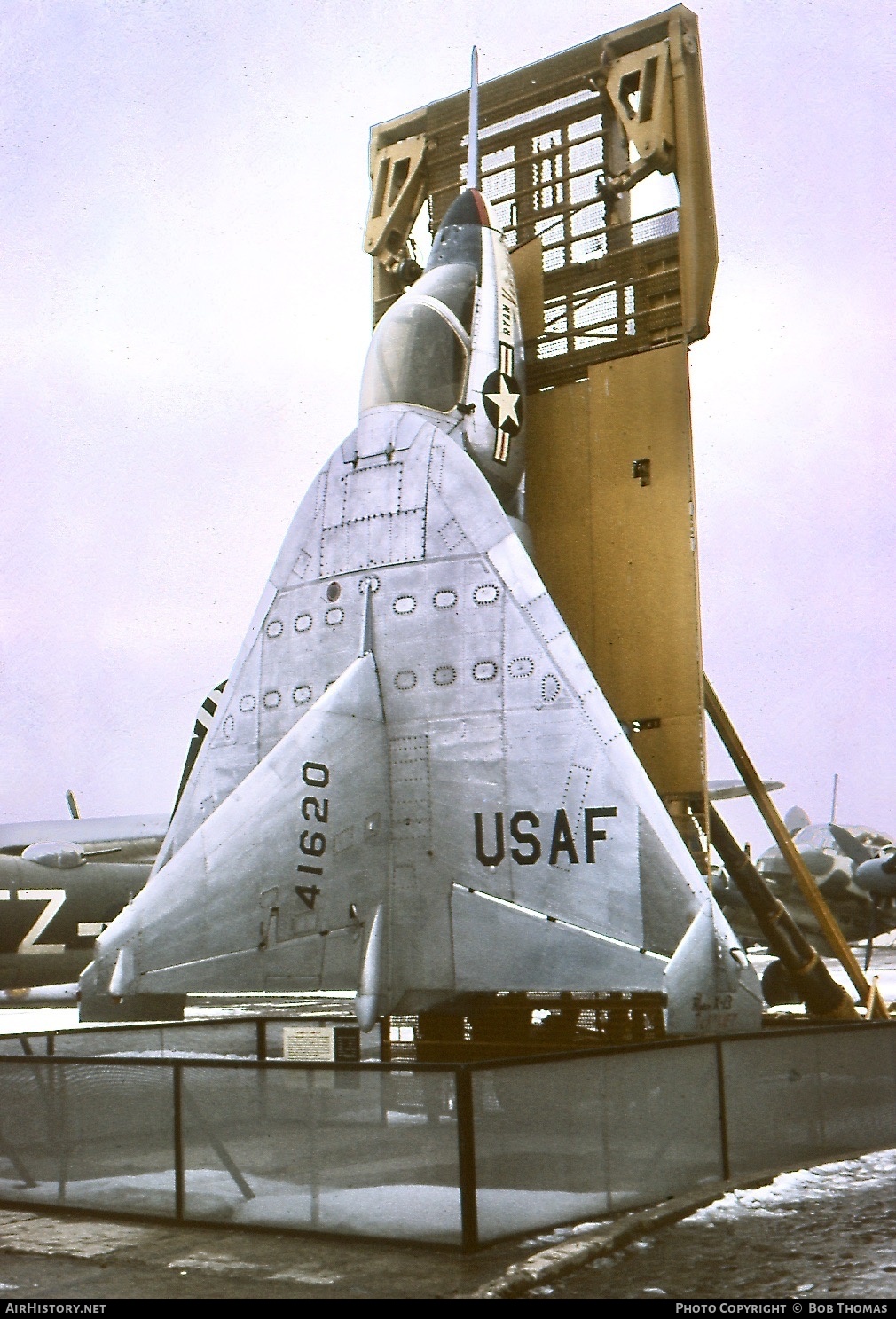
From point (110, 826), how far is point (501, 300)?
21.2 meters

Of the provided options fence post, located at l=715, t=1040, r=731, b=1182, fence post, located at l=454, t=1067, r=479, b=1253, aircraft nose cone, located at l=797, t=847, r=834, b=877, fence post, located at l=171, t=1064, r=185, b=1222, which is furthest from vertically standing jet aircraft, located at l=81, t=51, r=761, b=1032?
aircraft nose cone, located at l=797, t=847, r=834, b=877

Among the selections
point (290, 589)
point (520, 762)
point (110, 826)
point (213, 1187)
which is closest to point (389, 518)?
point (290, 589)

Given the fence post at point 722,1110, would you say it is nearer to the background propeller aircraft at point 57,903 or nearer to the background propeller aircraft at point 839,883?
the background propeller aircraft at point 839,883

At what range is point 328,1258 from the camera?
243 inches

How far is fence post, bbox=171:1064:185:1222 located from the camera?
7047 mm

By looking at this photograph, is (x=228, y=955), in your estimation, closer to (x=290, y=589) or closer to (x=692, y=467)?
(x=290, y=589)

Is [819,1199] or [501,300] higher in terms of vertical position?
[501,300]

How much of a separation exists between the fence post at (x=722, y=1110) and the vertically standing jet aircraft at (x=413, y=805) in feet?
4.93

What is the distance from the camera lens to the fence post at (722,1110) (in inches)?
303

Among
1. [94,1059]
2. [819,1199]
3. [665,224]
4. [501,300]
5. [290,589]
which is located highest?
[665,224]

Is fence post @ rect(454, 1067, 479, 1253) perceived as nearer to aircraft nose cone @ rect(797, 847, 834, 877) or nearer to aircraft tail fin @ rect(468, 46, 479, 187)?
aircraft tail fin @ rect(468, 46, 479, 187)

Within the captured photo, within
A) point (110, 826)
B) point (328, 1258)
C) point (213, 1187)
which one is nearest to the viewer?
point (328, 1258)

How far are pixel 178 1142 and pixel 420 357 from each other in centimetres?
827

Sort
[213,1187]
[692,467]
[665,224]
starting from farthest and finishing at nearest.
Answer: [665,224] → [692,467] → [213,1187]
